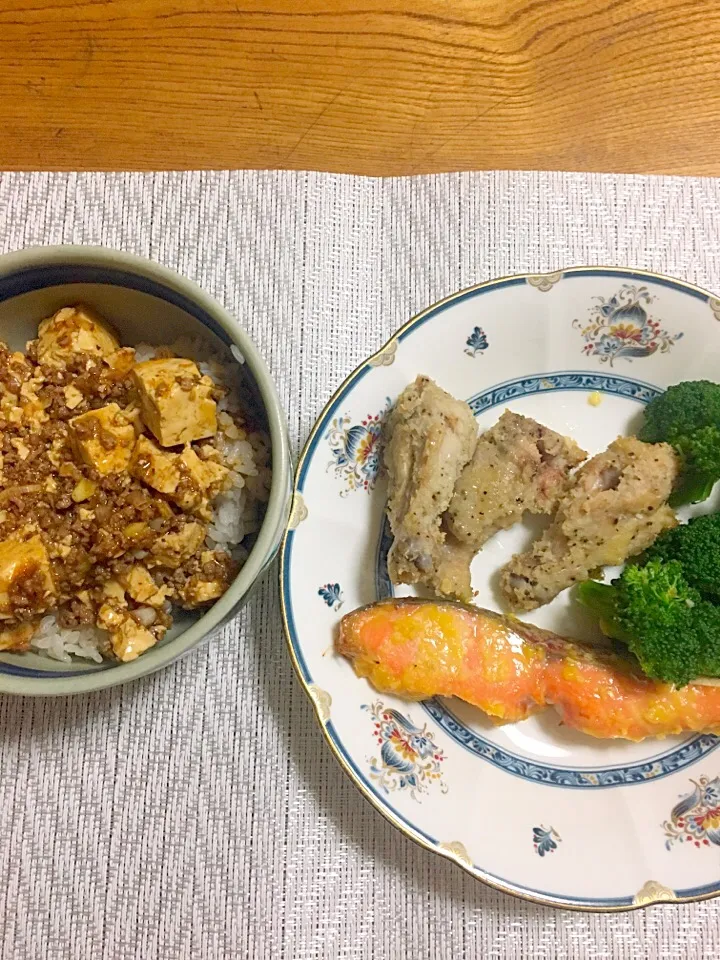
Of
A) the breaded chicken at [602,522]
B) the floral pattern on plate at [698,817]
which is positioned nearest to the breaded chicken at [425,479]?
the breaded chicken at [602,522]

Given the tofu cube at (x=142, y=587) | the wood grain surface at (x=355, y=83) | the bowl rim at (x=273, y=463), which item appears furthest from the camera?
the wood grain surface at (x=355, y=83)

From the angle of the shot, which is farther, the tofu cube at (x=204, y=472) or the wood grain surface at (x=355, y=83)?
the wood grain surface at (x=355, y=83)

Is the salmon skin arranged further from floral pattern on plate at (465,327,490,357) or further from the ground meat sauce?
floral pattern on plate at (465,327,490,357)

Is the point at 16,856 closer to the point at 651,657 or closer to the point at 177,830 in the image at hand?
the point at 177,830

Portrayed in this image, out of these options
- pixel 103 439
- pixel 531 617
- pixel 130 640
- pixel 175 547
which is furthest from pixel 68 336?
pixel 531 617

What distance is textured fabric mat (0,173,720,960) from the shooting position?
4.38 feet

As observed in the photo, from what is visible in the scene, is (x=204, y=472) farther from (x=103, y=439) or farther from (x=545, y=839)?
(x=545, y=839)

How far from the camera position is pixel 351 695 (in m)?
1.31

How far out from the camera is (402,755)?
4.28ft

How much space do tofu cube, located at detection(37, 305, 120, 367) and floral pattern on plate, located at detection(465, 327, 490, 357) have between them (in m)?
0.70

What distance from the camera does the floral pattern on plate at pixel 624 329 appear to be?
→ 140cm

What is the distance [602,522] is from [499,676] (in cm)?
36

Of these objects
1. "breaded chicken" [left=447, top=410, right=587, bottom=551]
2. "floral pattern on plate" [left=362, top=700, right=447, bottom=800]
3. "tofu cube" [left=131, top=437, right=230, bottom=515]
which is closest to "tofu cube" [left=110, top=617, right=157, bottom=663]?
"tofu cube" [left=131, top=437, right=230, bottom=515]

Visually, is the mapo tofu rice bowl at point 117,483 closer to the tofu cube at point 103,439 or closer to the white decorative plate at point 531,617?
the tofu cube at point 103,439
